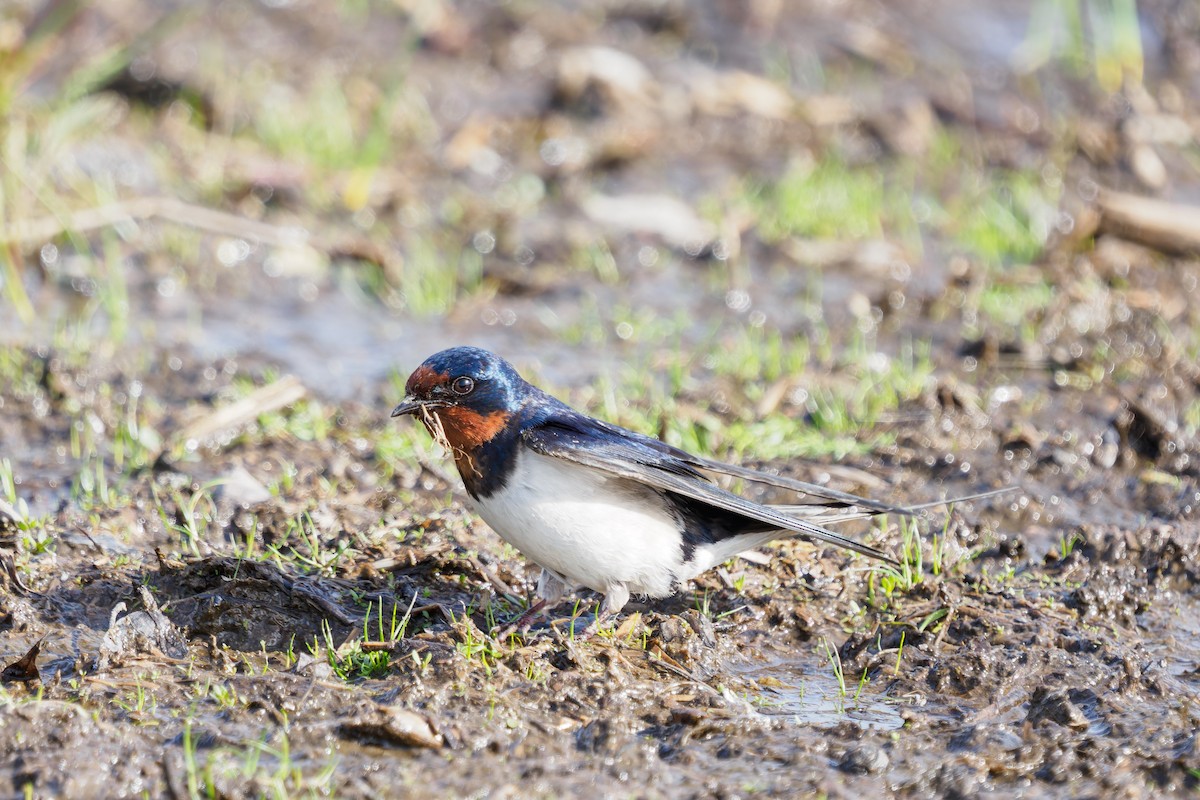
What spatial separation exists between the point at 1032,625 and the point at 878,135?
5774 mm

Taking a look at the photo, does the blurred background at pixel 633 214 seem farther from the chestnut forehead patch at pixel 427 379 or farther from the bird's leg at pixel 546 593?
the chestnut forehead patch at pixel 427 379

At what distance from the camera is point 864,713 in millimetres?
4051

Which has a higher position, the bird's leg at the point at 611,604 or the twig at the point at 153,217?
the twig at the point at 153,217

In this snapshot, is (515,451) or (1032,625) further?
(1032,625)

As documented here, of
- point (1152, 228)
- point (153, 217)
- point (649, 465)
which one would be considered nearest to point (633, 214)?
point (153, 217)

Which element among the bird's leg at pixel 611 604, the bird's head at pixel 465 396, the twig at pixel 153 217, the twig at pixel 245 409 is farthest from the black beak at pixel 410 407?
the twig at pixel 153 217

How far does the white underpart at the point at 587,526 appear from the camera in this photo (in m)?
4.09

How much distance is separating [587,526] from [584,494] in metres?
0.09

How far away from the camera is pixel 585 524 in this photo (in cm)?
411

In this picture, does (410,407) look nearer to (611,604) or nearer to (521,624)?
(521,624)

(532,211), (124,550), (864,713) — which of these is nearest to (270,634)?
(124,550)

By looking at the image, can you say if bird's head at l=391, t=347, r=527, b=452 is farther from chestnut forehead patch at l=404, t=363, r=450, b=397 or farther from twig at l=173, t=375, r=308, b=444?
twig at l=173, t=375, r=308, b=444

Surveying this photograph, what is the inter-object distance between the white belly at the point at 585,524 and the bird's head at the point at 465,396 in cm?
17

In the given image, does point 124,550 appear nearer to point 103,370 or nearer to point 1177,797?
point 103,370
